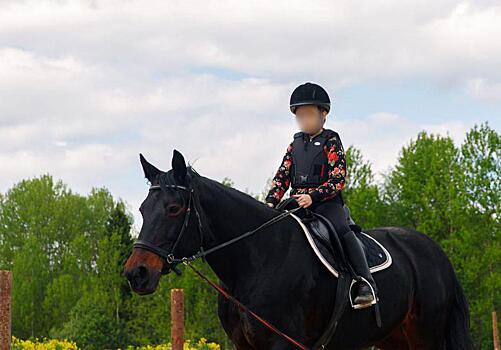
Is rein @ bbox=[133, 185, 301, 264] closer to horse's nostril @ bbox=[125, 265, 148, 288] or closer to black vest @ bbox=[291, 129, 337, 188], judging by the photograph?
horse's nostril @ bbox=[125, 265, 148, 288]

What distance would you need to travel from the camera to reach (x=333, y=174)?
6.38m

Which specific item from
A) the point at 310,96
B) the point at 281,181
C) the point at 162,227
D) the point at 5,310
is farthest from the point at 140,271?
the point at 5,310

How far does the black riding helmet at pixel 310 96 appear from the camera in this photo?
21.4 ft

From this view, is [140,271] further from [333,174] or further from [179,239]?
[333,174]

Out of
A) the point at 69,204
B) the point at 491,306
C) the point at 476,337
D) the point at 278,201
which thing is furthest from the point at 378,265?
the point at 69,204

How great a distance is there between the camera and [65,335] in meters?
49.8

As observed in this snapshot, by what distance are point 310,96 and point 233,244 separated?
1504 mm

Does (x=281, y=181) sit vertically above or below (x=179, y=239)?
above

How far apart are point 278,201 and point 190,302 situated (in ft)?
125

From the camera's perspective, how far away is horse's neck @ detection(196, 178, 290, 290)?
19.1ft

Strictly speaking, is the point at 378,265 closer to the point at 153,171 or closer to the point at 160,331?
the point at 153,171

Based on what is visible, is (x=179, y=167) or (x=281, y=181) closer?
(x=179, y=167)

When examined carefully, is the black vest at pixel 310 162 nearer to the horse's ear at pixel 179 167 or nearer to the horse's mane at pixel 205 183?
the horse's mane at pixel 205 183

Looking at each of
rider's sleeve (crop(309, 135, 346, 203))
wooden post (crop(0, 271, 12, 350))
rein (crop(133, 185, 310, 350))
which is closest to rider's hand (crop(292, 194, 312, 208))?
rider's sleeve (crop(309, 135, 346, 203))
